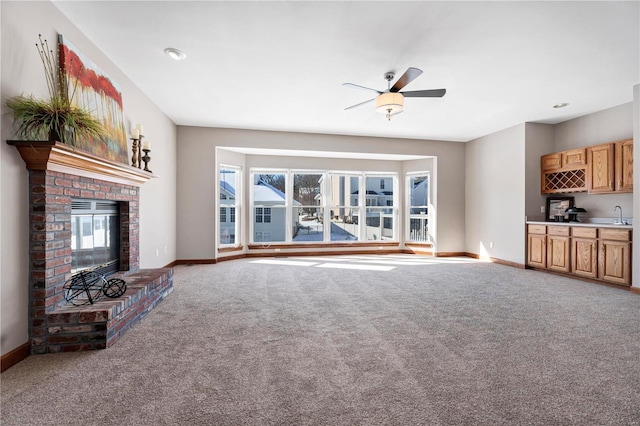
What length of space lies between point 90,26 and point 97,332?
274cm

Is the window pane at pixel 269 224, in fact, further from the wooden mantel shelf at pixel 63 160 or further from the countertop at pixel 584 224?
the countertop at pixel 584 224

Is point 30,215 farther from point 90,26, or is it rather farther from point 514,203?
Result: point 514,203

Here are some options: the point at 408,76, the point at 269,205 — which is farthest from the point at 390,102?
the point at 269,205

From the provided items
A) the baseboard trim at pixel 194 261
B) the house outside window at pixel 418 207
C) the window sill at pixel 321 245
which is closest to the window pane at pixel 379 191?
the house outside window at pixel 418 207

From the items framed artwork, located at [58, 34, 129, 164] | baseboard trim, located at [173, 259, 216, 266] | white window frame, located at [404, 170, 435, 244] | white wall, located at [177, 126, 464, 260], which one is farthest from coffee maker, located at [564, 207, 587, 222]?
framed artwork, located at [58, 34, 129, 164]

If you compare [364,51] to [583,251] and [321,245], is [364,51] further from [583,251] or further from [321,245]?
[321,245]

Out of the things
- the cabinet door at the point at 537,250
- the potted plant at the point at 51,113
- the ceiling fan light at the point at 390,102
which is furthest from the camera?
the cabinet door at the point at 537,250

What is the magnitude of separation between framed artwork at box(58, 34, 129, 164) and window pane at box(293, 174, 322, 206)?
13.3 ft

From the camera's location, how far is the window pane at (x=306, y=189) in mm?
7418

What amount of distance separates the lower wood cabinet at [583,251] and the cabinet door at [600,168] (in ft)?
2.28

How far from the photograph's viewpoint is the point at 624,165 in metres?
4.46

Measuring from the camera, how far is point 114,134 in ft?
11.4

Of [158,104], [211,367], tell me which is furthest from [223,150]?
[211,367]

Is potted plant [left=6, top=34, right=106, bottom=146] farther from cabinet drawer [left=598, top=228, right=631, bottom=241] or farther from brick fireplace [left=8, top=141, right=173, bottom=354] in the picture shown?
cabinet drawer [left=598, top=228, right=631, bottom=241]
